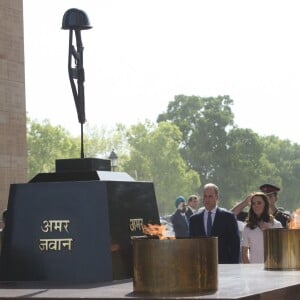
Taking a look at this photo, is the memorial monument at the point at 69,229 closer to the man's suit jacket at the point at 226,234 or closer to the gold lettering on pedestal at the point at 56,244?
the gold lettering on pedestal at the point at 56,244

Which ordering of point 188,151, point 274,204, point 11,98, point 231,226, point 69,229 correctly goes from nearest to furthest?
point 69,229 → point 231,226 → point 274,204 → point 11,98 → point 188,151

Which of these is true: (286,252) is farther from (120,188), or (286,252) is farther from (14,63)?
(14,63)

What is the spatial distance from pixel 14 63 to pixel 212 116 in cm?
8868

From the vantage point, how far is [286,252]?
8.13 metres

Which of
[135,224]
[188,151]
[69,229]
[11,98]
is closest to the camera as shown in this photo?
[69,229]

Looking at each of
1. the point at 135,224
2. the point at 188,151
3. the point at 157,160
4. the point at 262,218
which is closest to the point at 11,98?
the point at 262,218

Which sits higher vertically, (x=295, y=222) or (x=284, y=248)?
(x=295, y=222)

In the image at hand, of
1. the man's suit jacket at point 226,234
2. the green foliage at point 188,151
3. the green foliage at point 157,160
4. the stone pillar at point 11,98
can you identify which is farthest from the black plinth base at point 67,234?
the green foliage at point 157,160

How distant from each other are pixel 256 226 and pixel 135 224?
4.26 m

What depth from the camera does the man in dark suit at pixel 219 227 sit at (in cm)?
1182

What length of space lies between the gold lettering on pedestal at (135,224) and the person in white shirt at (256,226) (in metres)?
4.04

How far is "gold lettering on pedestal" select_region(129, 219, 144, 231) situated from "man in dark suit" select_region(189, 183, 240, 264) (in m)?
3.81

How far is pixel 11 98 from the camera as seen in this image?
890 inches

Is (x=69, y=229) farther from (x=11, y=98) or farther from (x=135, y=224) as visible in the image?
(x=11, y=98)
